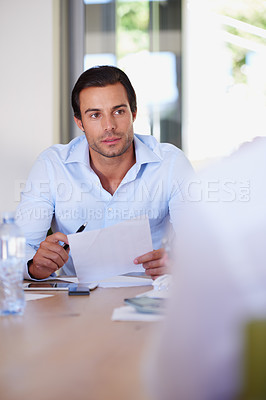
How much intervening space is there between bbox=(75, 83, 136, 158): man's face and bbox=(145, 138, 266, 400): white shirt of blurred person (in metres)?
1.71

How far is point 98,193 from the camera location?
7.05ft

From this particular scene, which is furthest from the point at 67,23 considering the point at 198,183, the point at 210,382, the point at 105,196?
the point at 210,382

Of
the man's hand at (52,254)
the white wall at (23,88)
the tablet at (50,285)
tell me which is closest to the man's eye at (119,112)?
the man's hand at (52,254)

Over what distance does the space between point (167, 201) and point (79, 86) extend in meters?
0.64

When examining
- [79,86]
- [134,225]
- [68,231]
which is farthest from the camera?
[79,86]

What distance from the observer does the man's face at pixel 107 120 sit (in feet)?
7.09

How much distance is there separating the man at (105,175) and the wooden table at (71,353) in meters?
0.91

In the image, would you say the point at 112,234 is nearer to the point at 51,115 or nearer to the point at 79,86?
the point at 79,86

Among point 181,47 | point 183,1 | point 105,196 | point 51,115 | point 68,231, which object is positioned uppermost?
point 183,1

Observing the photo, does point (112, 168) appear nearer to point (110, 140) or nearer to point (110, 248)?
point (110, 140)

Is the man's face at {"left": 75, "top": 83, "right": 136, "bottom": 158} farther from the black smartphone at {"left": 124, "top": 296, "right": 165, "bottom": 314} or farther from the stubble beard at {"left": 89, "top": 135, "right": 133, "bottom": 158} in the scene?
the black smartphone at {"left": 124, "top": 296, "right": 165, "bottom": 314}

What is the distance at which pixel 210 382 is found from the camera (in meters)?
0.40

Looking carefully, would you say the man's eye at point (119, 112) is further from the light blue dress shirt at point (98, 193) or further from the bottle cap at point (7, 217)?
the bottle cap at point (7, 217)

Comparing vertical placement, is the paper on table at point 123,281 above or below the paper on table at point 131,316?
below
